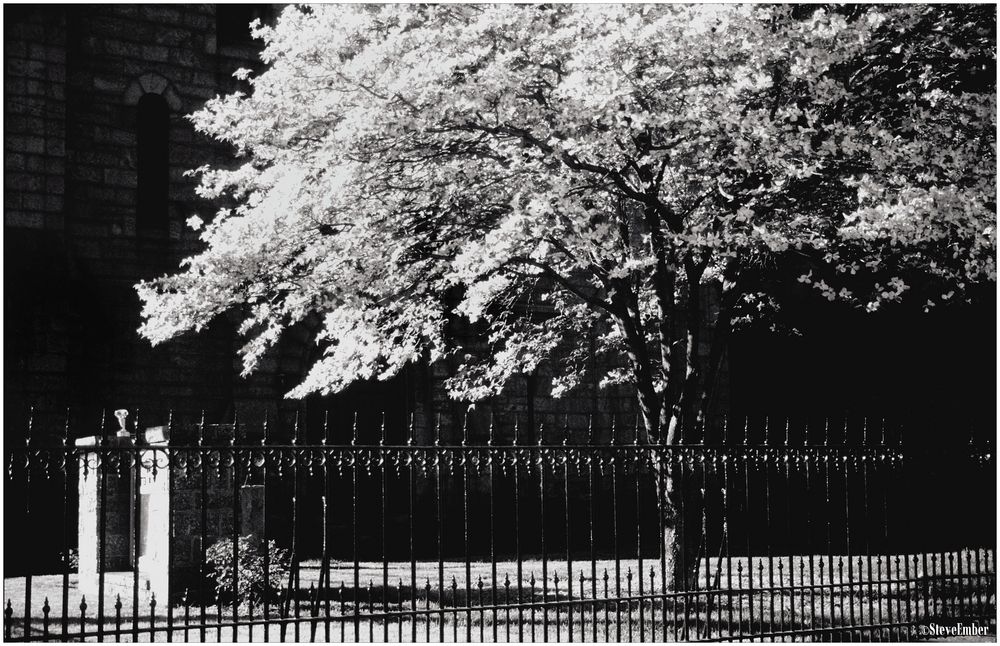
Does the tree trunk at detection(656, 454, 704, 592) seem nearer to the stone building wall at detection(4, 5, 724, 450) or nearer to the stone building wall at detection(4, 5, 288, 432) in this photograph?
the stone building wall at detection(4, 5, 724, 450)

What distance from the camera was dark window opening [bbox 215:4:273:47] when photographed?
18828mm

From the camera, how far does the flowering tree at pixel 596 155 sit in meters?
9.84

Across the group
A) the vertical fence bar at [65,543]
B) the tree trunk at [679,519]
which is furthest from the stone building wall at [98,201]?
the vertical fence bar at [65,543]

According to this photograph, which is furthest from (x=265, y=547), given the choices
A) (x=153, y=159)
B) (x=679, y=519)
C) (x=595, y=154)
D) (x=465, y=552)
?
(x=153, y=159)

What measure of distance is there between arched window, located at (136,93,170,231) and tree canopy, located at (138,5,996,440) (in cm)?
560

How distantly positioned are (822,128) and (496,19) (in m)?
3.12

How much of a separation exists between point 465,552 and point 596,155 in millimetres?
4061

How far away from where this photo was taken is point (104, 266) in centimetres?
1723

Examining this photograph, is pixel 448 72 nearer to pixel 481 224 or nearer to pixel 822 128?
pixel 481 224

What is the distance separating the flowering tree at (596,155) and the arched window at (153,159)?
5.66m

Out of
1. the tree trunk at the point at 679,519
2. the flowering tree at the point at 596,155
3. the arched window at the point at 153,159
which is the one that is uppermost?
the arched window at the point at 153,159

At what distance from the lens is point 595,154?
10.8 m

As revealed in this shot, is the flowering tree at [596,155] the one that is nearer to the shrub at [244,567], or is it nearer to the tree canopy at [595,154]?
the tree canopy at [595,154]

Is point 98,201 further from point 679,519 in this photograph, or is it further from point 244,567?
point 679,519
